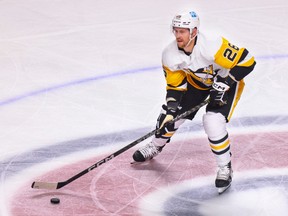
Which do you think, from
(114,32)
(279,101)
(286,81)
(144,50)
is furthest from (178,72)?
(114,32)

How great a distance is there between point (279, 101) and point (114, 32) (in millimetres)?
2016

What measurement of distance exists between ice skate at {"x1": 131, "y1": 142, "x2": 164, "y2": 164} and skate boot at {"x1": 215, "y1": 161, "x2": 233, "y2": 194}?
20.4 inches

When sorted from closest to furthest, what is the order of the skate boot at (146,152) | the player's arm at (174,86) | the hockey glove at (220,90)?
the hockey glove at (220,90), the player's arm at (174,86), the skate boot at (146,152)

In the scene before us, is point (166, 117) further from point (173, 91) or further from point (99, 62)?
point (99, 62)

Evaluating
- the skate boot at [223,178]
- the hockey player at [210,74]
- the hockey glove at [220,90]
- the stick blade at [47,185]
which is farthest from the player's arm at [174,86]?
the stick blade at [47,185]

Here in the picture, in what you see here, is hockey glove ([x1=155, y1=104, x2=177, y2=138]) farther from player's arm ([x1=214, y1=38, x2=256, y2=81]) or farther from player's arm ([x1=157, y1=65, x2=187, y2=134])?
player's arm ([x1=214, y1=38, x2=256, y2=81])

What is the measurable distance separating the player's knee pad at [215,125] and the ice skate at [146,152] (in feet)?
1.79

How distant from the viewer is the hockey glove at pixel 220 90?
14.4ft

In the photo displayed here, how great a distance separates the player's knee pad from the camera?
4391 mm

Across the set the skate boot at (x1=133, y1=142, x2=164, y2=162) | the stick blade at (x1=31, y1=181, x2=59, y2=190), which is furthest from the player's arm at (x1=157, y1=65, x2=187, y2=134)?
the stick blade at (x1=31, y1=181, x2=59, y2=190)

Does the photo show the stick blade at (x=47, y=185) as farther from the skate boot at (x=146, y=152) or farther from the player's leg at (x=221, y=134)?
the player's leg at (x=221, y=134)

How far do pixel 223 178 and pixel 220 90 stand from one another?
0.50 metres

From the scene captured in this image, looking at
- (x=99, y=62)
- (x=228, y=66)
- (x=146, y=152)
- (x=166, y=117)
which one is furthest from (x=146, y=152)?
(x=99, y=62)

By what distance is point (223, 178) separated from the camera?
446cm
